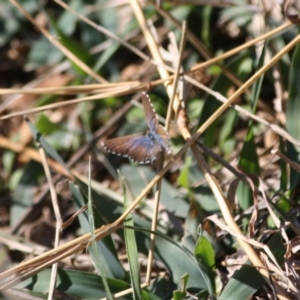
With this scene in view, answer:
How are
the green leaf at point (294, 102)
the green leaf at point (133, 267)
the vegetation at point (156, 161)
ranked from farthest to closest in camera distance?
the green leaf at point (294, 102) < the vegetation at point (156, 161) < the green leaf at point (133, 267)

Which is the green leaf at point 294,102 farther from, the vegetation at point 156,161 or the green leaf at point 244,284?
the green leaf at point 244,284

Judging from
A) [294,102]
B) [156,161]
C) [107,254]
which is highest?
[294,102]

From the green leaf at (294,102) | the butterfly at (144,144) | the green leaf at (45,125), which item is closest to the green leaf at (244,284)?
the butterfly at (144,144)

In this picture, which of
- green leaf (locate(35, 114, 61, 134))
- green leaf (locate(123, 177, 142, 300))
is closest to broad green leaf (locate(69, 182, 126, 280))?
green leaf (locate(123, 177, 142, 300))

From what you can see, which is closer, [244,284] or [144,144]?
[244,284]

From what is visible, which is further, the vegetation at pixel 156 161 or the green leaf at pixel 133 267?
the vegetation at pixel 156 161

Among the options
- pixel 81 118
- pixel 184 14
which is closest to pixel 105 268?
pixel 81 118

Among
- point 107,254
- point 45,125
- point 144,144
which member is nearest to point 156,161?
point 144,144

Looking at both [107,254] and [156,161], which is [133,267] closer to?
[107,254]
